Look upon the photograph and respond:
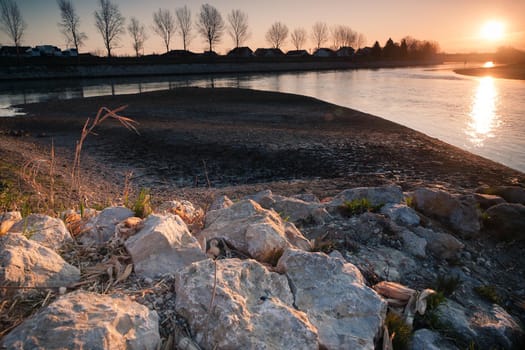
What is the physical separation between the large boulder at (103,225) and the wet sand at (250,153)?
259 cm

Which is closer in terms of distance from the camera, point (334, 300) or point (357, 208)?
point (334, 300)

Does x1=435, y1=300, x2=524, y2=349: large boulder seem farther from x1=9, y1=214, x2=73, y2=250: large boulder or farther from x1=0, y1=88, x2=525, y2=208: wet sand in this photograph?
x1=0, y1=88, x2=525, y2=208: wet sand

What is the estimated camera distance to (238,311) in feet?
7.04

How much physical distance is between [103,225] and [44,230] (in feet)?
1.54

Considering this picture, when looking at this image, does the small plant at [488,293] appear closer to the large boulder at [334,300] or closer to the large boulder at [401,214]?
the large boulder at [401,214]

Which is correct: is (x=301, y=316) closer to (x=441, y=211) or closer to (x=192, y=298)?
(x=192, y=298)

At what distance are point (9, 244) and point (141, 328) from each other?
1.21 meters

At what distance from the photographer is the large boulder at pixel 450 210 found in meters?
5.00

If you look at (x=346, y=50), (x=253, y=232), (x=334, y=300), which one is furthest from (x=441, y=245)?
(x=346, y=50)

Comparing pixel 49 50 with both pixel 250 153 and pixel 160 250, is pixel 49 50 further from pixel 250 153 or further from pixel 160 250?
pixel 160 250

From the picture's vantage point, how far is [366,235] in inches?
165

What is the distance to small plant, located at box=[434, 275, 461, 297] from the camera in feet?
11.7

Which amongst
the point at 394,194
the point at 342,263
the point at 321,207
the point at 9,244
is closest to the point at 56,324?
the point at 9,244

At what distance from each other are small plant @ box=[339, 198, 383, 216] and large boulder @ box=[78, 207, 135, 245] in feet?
9.25
